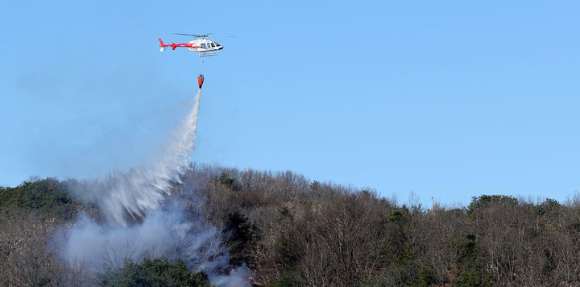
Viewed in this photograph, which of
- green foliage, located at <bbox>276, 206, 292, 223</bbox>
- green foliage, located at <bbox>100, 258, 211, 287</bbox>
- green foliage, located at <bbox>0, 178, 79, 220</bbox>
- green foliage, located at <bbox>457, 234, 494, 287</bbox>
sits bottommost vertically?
green foliage, located at <bbox>100, 258, 211, 287</bbox>

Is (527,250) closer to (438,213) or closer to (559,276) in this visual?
(559,276)

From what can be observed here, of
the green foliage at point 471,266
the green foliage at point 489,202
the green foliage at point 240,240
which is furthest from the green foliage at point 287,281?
the green foliage at point 489,202

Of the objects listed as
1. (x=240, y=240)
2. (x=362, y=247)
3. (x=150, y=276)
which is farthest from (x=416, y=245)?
(x=150, y=276)

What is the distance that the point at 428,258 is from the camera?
2736 inches

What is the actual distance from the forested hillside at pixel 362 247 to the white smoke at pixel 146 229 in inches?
74.6

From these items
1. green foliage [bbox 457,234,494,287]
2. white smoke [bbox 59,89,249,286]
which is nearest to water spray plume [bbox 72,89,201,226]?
white smoke [bbox 59,89,249,286]

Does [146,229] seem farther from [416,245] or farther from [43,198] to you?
[43,198]

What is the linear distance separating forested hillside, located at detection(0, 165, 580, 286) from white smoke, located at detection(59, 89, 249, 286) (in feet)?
6.22

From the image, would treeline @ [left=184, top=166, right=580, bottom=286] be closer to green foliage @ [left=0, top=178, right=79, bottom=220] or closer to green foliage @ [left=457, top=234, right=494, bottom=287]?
green foliage @ [left=457, top=234, right=494, bottom=287]

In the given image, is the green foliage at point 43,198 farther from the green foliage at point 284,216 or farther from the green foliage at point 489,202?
the green foliage at point 489,202

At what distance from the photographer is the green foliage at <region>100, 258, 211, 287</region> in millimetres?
59125

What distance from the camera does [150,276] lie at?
59656 mm

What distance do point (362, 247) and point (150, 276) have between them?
1721 centimetres

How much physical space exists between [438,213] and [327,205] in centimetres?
971
